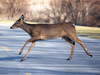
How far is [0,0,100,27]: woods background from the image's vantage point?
178 ft

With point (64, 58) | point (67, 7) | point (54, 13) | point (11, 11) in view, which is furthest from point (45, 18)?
point (64, 58)

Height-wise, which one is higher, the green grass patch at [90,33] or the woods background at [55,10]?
the green grass patch at [90,33]

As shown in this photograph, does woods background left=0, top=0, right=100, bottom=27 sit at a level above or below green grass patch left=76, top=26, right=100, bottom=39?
below

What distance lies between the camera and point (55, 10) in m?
67.1

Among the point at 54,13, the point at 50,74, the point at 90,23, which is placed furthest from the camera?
the point at 54,13

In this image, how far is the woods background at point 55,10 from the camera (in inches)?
2140

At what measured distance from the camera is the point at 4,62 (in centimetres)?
1120

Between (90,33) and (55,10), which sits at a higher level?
(90,33)

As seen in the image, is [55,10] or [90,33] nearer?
[90,33]

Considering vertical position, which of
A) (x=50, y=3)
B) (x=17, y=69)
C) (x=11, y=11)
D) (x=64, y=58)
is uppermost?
(x=17, y=69)

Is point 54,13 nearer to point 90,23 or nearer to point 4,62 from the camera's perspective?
point 90,23

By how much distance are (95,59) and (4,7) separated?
243 feet

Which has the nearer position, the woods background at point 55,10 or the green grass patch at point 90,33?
the green grass patch at point 90,33

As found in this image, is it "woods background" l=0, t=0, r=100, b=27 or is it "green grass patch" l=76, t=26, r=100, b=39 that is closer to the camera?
"green grass patch" l=76, t=26, r=100, b=39
